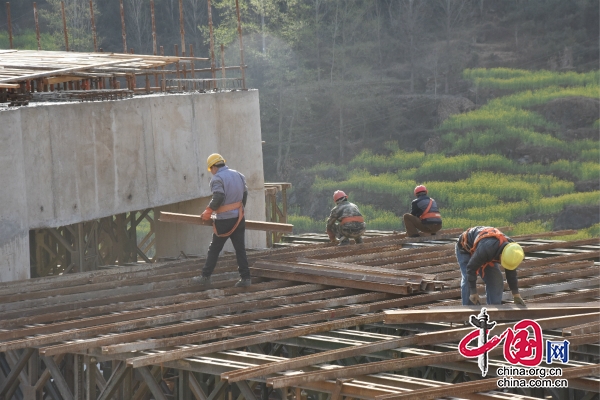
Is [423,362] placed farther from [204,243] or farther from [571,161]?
[571,161]

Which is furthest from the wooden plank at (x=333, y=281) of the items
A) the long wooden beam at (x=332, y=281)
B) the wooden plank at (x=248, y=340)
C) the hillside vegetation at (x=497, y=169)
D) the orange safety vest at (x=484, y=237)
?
the hillside vegetation at (x=497, y=169)

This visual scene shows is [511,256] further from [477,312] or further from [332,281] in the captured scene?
[332,281]

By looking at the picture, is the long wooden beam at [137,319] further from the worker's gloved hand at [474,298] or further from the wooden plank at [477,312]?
the worker's gloved hand at [474,298]

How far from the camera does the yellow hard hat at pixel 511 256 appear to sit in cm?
916

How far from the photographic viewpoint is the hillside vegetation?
36812 mm

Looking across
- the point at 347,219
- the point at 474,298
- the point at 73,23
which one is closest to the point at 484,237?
the point at 474,298

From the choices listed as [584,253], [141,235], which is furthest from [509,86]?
[584,253]

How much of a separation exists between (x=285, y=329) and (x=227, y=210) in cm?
275

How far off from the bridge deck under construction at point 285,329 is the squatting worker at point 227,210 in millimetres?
419

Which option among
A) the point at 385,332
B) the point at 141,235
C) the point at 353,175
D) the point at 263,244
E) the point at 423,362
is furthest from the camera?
the point at 353,175

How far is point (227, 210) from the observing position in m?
11.9

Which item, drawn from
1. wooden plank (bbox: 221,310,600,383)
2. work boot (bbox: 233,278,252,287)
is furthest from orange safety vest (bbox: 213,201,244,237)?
wooden plank (bbox: 221,310,600,383)

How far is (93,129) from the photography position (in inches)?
580

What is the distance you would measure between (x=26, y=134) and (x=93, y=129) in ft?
5.49
